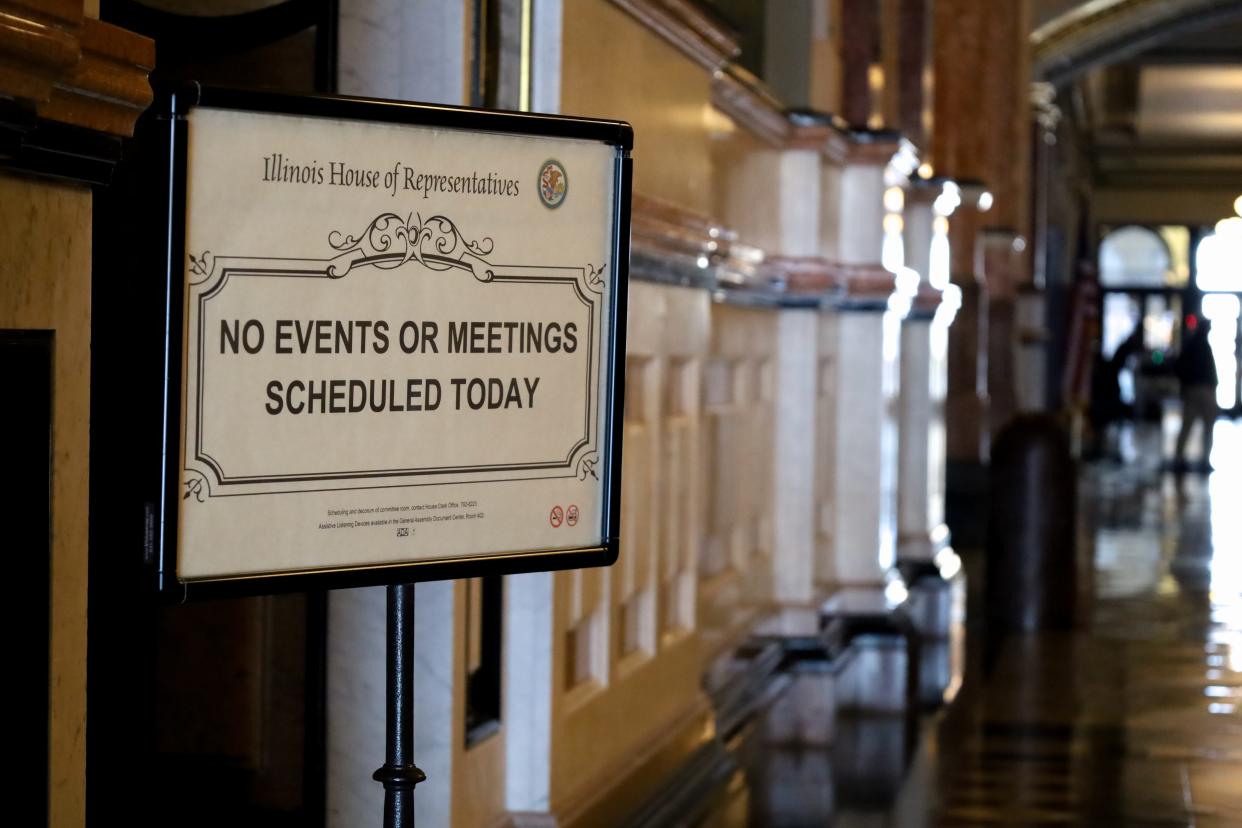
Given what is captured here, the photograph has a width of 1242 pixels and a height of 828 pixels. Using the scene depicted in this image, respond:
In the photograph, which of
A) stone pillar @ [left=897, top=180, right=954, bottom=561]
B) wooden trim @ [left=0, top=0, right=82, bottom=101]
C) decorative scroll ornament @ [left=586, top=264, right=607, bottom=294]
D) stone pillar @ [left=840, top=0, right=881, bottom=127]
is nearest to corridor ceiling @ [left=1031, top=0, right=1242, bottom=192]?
stone pillar @ [left=897, top=180, right=954, bottom=561]

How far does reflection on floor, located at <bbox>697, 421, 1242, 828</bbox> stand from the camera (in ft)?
15.1

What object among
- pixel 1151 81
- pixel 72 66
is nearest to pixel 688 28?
pixel 72 66

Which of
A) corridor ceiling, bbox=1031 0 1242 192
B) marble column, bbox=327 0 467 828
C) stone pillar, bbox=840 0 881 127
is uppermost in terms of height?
corridor ceiling, bbox=1031 0 1242 192

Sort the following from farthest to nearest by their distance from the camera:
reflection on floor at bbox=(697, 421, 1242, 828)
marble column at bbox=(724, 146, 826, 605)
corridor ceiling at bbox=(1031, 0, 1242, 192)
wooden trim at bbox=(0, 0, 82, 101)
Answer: corridor ceiling at bbox=(1031, 0, 1242, 192) → marble column at bbox=(724, 146, 826, 605) → reflection on floor at bbox=(697, 421, 1242, 828) → wooden trim at bbox=(0, 0, 82, 101)

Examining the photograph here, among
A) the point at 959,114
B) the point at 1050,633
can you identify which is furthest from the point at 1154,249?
the point at 1050,633

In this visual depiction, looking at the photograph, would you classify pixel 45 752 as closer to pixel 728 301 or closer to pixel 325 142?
pixel 325 142

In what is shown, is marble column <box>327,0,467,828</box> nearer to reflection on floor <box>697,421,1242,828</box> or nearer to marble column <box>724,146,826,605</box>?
reflection on floor <box>697,421,1242,828</box>

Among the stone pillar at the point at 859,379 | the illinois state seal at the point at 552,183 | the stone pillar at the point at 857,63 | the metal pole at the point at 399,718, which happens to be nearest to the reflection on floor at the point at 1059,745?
the stone pillar at the point at 859,379

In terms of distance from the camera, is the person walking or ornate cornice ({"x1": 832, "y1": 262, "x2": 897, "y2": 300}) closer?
ornate cornice ({"x1": 832, "y1": 262, "x2": 897, "y2": 300})

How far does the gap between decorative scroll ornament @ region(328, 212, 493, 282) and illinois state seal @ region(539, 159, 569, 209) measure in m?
0.11

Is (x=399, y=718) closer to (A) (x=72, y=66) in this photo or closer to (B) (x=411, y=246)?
(B) (x=411, y=246)

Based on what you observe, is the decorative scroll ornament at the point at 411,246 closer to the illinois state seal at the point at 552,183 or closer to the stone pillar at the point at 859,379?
the illinois state seal at the point at 552,183

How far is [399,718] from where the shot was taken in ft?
6.85

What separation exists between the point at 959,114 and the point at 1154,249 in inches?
1038
